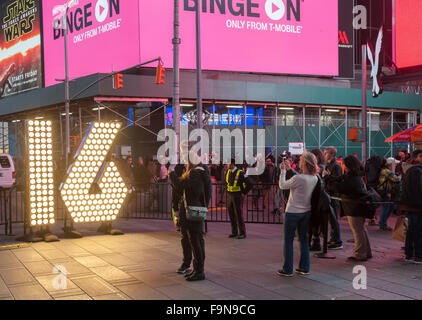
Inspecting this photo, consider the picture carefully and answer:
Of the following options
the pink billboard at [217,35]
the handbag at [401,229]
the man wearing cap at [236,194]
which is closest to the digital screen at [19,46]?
the pink billboard at [217,35]

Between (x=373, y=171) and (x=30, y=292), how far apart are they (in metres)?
9.54

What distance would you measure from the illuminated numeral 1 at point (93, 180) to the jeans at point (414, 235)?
6.85m

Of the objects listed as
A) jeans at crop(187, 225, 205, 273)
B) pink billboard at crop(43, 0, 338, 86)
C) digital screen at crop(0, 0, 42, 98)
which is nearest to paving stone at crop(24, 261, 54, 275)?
jeans at crop(187, 225, 205, 273)

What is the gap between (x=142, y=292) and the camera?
6.62 metres

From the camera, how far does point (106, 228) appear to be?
1195cm

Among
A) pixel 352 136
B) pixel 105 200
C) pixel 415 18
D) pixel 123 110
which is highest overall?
pixel 415 18

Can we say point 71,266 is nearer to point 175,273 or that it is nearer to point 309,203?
point 175,273

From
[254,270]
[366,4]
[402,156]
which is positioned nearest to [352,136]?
[402,156]

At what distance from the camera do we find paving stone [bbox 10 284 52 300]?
6402 millimetres

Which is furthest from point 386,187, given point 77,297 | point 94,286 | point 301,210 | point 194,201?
point 77,297

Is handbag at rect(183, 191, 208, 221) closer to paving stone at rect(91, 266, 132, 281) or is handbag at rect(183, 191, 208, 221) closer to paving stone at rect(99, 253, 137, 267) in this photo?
paving stone at rect(91, 266, 132, 281)

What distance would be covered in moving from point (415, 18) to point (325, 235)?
17.5 meters

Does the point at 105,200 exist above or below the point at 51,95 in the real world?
below
